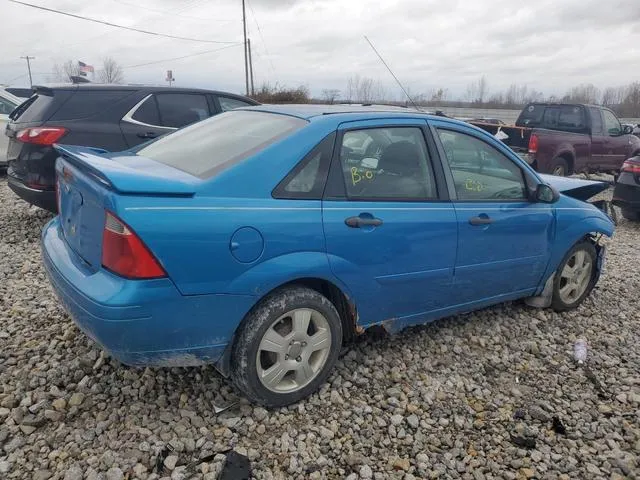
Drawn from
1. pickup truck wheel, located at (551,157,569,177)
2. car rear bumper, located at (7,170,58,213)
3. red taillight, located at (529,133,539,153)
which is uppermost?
red taillight, located at (529,133,539,153)

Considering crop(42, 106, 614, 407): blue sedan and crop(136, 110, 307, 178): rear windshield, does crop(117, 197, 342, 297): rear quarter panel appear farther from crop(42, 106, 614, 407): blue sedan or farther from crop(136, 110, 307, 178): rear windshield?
crop(136, 110, 307, 178): rear windshield

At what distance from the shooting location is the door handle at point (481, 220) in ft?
11.2

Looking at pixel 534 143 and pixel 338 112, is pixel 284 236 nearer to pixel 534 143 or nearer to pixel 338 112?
pixel 338 112

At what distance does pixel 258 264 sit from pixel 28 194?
415 cm

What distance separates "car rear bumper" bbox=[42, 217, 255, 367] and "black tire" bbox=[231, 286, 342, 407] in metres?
0.09

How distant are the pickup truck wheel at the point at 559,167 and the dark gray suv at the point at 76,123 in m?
7.70

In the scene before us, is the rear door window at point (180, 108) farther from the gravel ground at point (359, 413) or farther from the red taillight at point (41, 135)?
the gravel ground at point (359, 413)

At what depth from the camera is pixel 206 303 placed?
247 centimetres

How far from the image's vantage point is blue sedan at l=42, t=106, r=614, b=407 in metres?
2.38

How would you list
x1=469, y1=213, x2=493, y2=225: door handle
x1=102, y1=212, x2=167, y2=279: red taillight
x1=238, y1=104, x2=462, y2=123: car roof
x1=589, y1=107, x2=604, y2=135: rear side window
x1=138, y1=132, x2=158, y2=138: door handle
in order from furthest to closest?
1. x1=589, y1=107, x2=604, y2=135: rear side window
2. x1=138, y1=132, x2=158, y2=138: door handle
3. x1=469, y1=213, x2=493, y2=225: door handle
4. x1=238, y1=104, x2=462, y2=123: car roof
5. x1=102, y1=212, x2=167, y2=279: red taillight

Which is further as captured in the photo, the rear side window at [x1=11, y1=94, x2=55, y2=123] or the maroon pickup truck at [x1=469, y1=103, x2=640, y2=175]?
the maroon pickup truck at [x1=469, y1=103, x2=640, y2=175]

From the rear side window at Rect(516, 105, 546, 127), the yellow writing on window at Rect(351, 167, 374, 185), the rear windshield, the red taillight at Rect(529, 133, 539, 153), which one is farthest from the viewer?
the rear side window at Rect(516, 105, 546, 127)

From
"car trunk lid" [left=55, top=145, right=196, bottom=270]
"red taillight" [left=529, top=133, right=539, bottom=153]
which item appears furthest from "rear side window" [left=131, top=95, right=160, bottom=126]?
"red taillight" [left=529, top=133, right=539, bottom=153]

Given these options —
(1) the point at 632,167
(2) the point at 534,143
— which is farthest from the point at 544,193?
(2) the point at 534,143
